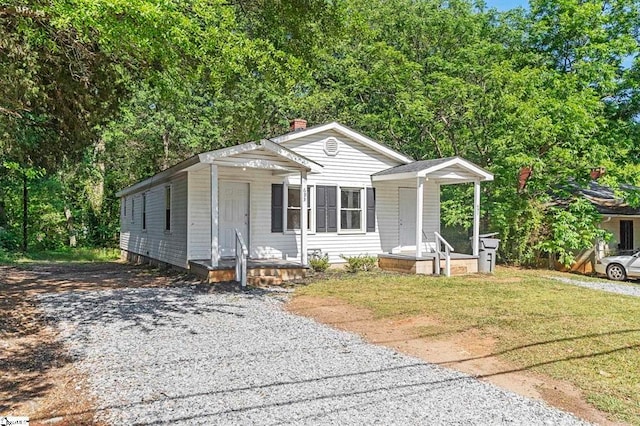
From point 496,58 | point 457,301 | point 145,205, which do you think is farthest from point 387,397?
point 496,58

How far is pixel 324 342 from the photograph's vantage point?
6281 millimetres

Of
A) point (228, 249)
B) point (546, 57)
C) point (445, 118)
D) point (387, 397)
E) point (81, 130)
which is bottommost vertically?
point (387, 397)

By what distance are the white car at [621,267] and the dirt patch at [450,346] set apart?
32.8ft

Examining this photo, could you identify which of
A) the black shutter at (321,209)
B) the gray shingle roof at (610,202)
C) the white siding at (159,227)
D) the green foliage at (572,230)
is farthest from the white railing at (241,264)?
the gray shingle roof at (610,202)

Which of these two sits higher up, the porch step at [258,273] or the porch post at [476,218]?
the porch post at [476,218]

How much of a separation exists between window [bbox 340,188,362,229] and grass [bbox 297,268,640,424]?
2.16 m

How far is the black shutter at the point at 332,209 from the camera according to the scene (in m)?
14.3

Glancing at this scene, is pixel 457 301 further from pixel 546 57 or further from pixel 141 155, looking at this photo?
pixel 141 155

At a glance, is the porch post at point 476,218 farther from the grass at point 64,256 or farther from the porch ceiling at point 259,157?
the grass at point 64,256

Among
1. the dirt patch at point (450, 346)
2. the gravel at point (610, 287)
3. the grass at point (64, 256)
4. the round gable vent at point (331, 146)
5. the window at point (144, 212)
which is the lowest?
the gravel at point (610, 287)

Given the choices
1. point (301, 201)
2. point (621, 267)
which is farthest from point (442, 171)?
point (621, 267)

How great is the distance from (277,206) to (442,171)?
16.2ft

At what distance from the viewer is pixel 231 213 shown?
42.5 feet

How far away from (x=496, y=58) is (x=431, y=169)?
9.42 metres
